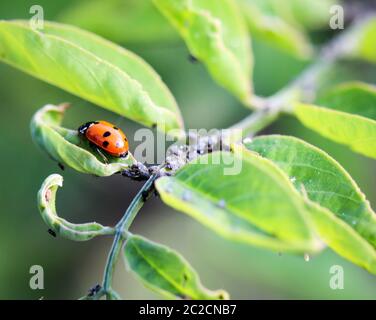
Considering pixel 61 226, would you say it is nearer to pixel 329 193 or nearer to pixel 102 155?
pixel 102 155

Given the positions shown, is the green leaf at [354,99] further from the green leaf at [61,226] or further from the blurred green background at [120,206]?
the green leaf at [61,226]

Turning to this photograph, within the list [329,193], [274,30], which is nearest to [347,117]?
[329,193]

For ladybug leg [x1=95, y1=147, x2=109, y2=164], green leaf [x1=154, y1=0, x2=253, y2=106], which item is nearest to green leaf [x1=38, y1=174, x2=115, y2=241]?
ladybug leg [x1=95, y1=147, x2=109, y2=164]

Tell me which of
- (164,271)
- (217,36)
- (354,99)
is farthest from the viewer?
(354,99)

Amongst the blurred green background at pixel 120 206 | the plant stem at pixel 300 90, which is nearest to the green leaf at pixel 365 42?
the plant stem at pixel 300 90

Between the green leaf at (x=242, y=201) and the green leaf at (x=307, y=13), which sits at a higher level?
the green leaf at (x=307, y=13)

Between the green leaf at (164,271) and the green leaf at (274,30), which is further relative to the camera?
the green leaf at (274,30)
